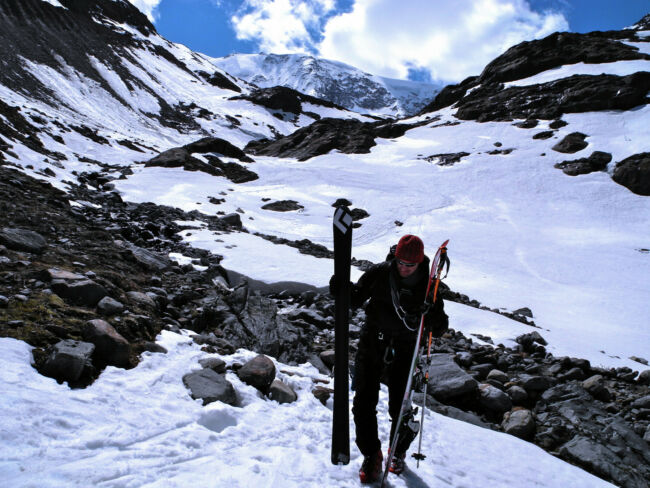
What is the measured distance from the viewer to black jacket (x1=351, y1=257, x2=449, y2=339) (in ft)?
13.5

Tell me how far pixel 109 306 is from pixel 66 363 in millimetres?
1727

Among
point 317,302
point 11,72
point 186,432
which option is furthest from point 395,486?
point 11,72

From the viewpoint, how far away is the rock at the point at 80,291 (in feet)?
18.5

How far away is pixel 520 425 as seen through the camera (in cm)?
631

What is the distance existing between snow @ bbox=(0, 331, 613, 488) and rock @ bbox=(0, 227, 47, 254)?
349cm

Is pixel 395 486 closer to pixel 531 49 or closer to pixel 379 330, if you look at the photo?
pixel 379 330

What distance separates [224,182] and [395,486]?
1504 inches

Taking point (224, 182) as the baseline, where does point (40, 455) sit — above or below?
below

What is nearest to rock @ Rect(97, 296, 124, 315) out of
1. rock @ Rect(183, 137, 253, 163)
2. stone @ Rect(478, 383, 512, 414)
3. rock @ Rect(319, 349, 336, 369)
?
rock @ Rect(319, 349, 336, 369)

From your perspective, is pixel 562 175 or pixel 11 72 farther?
pixel 11 72

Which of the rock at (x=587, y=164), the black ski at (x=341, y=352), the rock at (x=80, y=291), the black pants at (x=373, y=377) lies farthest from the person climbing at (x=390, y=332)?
the rock at (x=587, y=164)

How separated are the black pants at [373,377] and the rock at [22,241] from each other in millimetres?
6575

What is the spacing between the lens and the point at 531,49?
72.8m

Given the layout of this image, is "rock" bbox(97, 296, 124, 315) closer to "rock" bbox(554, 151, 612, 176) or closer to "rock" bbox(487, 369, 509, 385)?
"rock" bbox(487, 369, 509, 385)
